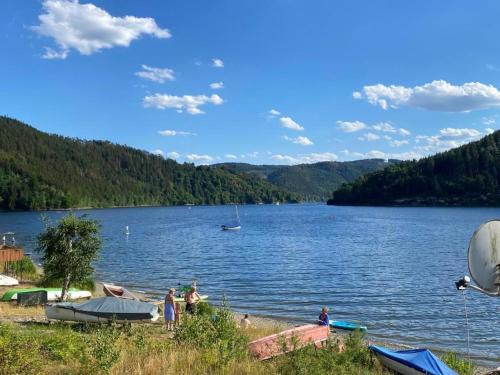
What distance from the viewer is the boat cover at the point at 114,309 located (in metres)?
19.8

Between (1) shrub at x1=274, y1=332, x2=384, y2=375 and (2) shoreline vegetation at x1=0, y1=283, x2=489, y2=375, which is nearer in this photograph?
(2) shoreline vegetation at x1=0, y1=283, x2=489, y2=375

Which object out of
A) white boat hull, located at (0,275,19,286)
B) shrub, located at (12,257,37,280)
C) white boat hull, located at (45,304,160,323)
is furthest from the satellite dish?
shrub, located at (12,257,37,280)

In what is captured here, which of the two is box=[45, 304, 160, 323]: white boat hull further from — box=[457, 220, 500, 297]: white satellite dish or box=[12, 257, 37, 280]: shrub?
box=[12, 257, 37, 280]: shrub

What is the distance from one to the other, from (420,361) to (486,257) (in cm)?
730

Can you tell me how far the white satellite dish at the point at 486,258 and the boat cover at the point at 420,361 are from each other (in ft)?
22.1

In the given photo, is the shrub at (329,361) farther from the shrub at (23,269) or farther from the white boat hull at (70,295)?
the shrub at (23,269)

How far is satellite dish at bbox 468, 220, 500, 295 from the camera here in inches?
345

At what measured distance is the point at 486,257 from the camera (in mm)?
8844

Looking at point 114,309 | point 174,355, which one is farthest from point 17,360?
point 114,309

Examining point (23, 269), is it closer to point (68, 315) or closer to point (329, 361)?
point (68, 315)

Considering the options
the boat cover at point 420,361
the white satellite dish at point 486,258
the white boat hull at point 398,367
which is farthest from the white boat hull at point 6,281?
the white satellite dish at point 486,258

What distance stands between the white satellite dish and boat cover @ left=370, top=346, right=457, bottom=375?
6737mm

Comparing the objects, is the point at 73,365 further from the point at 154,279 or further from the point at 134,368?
the point at 154,279

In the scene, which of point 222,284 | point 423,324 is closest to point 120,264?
point 222,284
